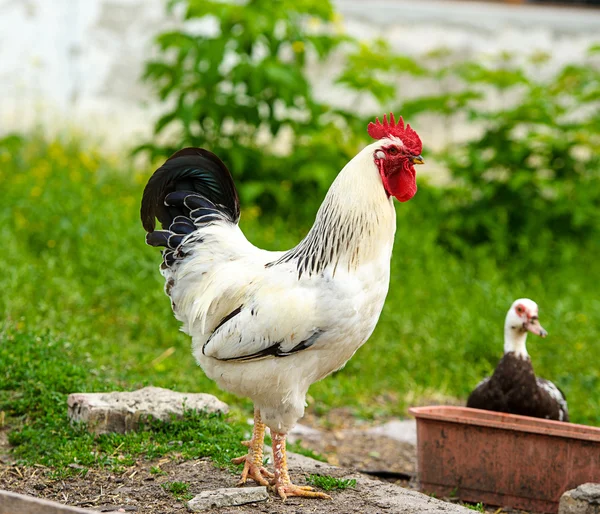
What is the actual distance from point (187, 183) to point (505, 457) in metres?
2.24

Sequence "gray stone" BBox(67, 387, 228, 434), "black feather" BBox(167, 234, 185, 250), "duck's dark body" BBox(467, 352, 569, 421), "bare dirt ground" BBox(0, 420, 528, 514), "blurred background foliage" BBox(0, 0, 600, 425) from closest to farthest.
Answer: "bare dirt ground" BBox(0, 420, 528, 514), "black feather" BBox(167, 234, 185, 250), "gray stone" BBox(67, 387, 228, 434), "duck's dark body" BBox(467, 352, 569, 421), "blurred background foliage" BBox(0, 0, 600, 425)

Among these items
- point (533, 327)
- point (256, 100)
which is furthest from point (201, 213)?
point (256, 100)

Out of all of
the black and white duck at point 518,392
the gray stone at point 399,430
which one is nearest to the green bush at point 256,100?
the gray stone at point 399,430

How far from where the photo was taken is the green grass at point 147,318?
4.96 metres

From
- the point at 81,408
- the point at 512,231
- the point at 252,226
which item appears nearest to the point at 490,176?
the point at 512,231

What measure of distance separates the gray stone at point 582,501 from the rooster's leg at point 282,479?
1090 millimetres

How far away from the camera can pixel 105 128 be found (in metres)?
10.5

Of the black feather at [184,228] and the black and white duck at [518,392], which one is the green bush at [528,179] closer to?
the black and white duck at [518,392]

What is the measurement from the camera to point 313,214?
29.6 ft

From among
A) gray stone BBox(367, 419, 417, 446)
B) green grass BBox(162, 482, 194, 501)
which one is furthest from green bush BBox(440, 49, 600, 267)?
green grass BBox(162, 482, 194, 501)

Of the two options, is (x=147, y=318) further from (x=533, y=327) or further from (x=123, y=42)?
(x=123, y=42)

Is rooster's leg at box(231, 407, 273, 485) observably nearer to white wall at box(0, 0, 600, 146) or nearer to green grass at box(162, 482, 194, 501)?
green grass at box(162, 482, 194, 501)

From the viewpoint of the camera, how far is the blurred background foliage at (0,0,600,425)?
6.64 meters

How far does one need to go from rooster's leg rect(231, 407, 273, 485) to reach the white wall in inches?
248
